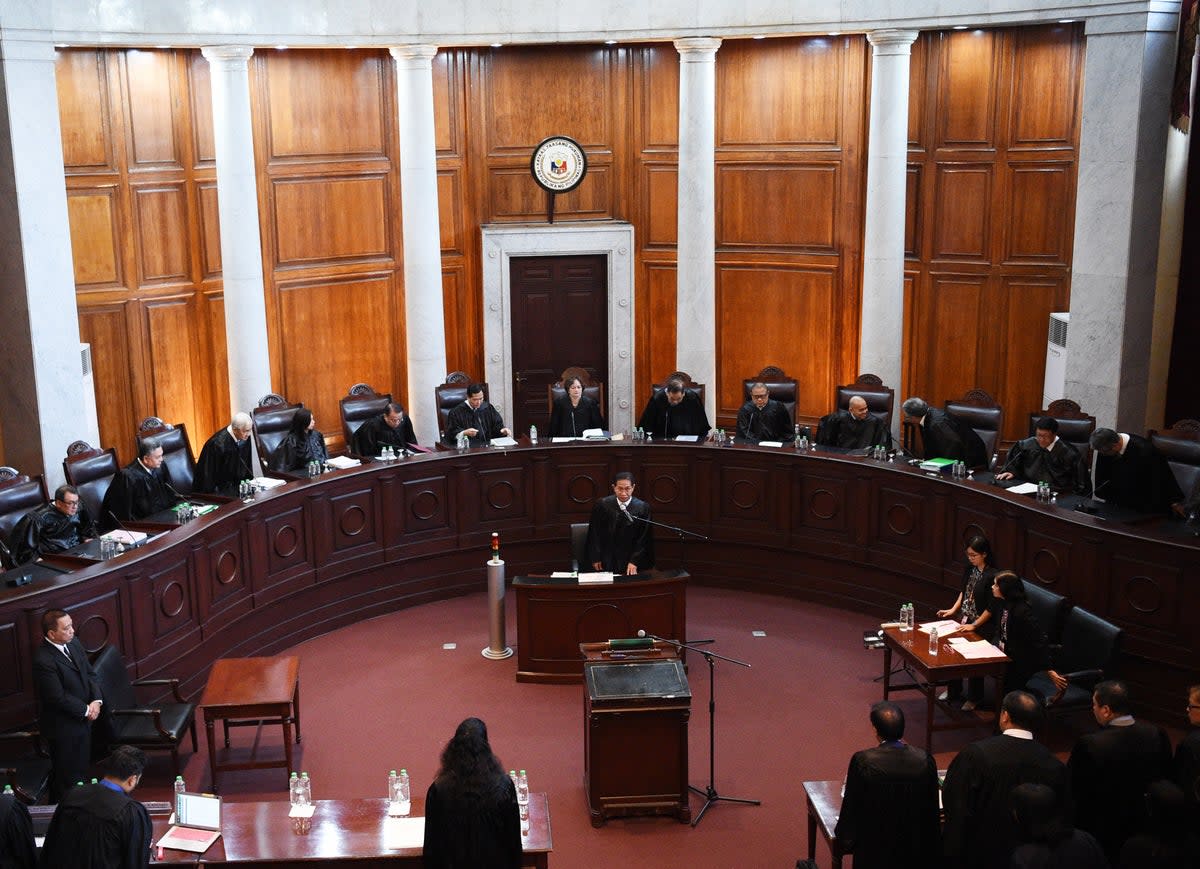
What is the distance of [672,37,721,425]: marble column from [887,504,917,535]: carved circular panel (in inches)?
143

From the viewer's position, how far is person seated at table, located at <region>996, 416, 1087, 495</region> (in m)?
10.7

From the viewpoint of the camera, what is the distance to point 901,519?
36.4 ft

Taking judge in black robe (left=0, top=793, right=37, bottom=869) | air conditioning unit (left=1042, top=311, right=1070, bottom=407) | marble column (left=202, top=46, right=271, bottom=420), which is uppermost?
marble column (left=202, top=46, right=271, bottom=420)

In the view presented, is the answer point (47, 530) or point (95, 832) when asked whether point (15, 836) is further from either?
point (47, 530)

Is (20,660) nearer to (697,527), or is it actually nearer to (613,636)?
(613,636)

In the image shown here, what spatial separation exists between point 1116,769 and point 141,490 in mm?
7451

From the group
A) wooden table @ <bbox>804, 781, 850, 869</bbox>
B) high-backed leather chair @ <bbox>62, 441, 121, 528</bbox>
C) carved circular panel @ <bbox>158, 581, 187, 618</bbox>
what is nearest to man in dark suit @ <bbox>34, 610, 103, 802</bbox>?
carved circular panel @ <bbox>158, 581, 187, 618</bbox>

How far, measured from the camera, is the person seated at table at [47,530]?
377 inches

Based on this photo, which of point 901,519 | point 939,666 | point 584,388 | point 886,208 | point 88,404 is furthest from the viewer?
point 886,208

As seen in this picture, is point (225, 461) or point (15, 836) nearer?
point (15, 836)

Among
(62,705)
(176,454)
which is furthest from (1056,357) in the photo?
(62,705)

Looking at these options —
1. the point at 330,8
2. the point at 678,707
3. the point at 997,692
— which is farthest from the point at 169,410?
the point at 997,692

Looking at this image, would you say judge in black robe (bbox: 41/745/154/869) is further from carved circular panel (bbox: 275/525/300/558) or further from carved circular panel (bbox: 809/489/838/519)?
carved circular panel (bbox: 809/489/838/519)

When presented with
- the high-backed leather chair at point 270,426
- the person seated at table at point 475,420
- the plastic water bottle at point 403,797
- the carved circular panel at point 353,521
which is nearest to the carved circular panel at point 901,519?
the person seated at table at point 475,420
